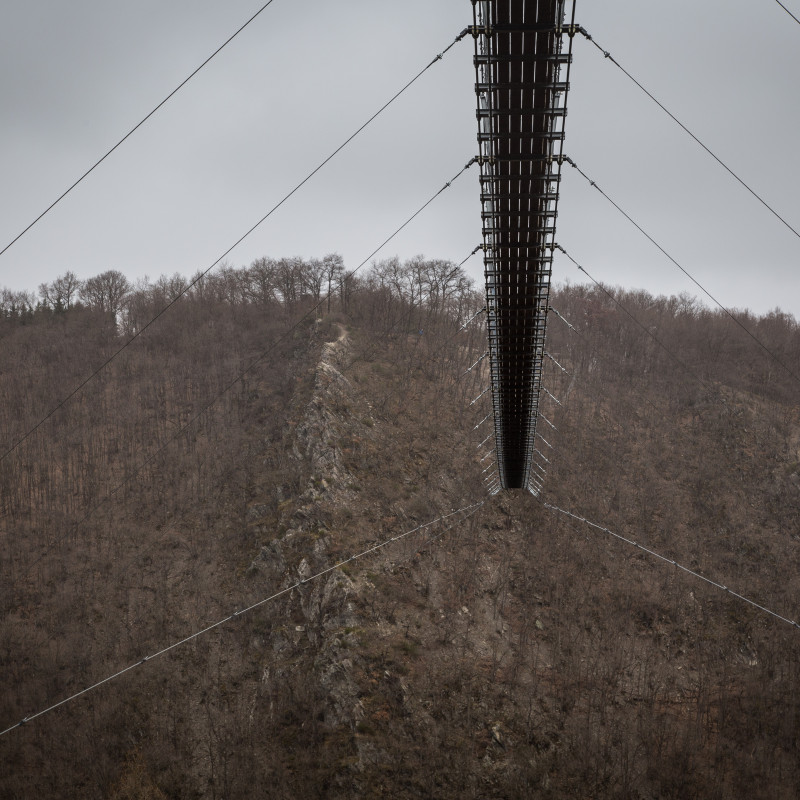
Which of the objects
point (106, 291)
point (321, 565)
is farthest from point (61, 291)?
point (321, 565)

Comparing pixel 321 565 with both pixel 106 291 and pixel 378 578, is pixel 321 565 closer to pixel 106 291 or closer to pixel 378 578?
pixel 378 578

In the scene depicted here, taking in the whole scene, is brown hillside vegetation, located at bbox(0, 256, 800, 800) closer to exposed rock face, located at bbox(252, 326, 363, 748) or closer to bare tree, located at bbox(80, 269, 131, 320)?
exposed rock face, located at bbox(252, 326, 363, 748)

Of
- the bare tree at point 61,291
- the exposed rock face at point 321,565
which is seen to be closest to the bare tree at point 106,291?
the bare tree at point 61,291

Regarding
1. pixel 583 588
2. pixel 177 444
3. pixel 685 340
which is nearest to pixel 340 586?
pixel 583 588

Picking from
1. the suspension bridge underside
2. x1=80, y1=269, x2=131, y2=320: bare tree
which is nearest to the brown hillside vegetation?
x1=80, y1=269, x2=131, y2=320: bare tree

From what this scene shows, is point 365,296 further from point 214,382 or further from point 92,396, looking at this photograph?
point 92,396
